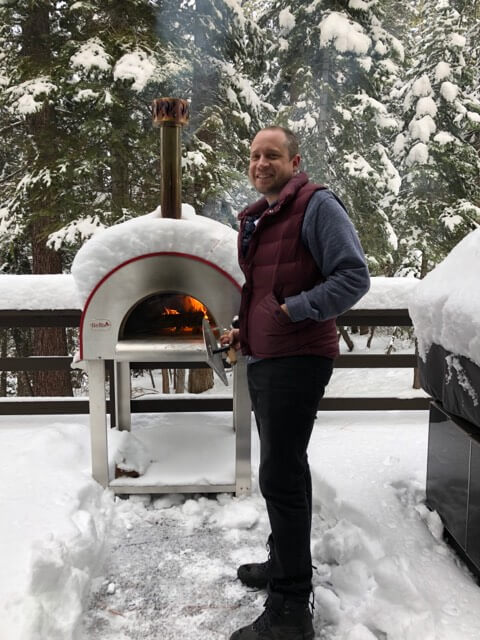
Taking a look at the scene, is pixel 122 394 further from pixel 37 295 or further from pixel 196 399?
pixel 37 295

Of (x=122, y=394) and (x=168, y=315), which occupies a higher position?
(x=168, y=315)

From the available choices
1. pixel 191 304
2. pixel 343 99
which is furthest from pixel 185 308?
pixel 343 99

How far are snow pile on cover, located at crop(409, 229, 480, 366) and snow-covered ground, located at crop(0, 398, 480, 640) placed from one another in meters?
1.07

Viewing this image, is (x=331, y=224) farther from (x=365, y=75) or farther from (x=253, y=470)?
(x=365, y=75)

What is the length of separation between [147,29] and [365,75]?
5311 millimetres

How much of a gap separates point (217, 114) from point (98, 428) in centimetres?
760

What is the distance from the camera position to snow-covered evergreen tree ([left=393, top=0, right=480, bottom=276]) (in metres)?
12.6

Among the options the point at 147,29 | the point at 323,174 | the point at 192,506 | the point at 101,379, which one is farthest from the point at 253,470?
the point at 323,174

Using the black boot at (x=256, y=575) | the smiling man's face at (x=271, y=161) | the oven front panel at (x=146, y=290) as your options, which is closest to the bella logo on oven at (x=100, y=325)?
the oven front panel at (x=146, y=290)

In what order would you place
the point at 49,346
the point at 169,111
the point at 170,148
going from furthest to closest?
the point at 49,346, the point at 170,148, the point at 169,111

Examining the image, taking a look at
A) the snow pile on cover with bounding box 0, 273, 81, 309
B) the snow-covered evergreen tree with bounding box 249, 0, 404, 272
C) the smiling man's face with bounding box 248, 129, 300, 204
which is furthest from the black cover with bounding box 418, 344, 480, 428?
the snow-covered evergreen tree with bounding box 249, 0, 404, 272

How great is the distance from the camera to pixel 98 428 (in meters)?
3.52

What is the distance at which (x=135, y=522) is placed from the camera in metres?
3.31

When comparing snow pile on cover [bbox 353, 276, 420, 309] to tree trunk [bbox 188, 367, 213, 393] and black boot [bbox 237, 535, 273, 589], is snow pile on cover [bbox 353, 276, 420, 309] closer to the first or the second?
black boot [bbox 237, 535, 273, 589]
